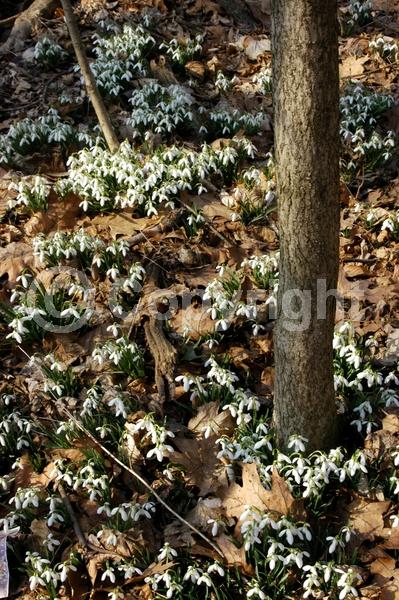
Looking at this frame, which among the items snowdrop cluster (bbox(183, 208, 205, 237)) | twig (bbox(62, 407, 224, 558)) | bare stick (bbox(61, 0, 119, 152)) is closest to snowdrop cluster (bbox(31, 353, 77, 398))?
twig (bbox(62, 407, 224, 558))

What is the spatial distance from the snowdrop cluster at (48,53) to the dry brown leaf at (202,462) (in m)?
4.29

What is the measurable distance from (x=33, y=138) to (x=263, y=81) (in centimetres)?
191

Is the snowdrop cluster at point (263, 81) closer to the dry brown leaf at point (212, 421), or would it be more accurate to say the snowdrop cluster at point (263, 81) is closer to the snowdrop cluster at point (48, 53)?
the snowdrop cluster at point (48, 53)

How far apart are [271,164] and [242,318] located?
1428 mm

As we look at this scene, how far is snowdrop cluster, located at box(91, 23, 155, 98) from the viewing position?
6.31 meters

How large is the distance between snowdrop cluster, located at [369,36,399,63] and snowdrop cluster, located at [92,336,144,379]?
364cm

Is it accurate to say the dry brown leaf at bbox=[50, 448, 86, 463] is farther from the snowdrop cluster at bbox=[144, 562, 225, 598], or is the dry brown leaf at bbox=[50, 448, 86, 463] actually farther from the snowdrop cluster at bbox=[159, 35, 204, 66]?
the snowdrop cluster at bbox=[159, 35, 204, 66]

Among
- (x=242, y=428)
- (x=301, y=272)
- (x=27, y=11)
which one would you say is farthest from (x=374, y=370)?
(x=27, y=11)

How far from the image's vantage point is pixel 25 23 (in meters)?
7.30

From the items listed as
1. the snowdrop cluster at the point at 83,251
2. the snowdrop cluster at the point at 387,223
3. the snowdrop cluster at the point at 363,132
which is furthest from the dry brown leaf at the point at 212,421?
the snowdrop cluster at the point at 363,132

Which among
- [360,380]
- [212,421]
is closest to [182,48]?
[360,380]

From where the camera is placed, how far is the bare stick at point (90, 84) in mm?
5180

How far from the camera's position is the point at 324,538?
3420 millimetres

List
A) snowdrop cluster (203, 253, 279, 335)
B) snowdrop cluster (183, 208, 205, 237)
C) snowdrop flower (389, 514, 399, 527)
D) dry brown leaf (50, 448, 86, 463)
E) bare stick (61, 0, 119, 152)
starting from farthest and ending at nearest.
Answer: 1. bare stick (61, 0, 119, 152)
2. snowdrop cluster (183, 208, 205, 237)
3. snowdrop cluster (203, 253, 279, 335)
4. dry brown leaf (50, 448, 86, 463)
5. snowdrop flower (389, 514, 399, 527)
